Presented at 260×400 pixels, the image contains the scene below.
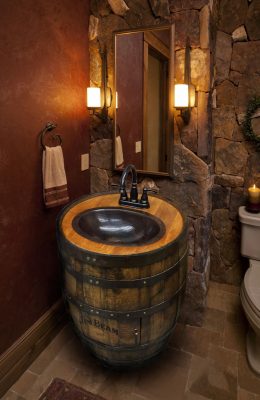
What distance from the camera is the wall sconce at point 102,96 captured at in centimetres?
189

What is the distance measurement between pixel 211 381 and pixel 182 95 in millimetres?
1554

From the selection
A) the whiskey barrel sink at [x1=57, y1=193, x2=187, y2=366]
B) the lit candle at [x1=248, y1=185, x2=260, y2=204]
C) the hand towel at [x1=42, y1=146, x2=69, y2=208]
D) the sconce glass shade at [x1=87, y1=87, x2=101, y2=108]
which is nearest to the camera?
the whiskey barrel sink at [x1=57, y1=193, x2=187, y2=366]

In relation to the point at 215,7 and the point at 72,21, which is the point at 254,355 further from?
the point at 72,21

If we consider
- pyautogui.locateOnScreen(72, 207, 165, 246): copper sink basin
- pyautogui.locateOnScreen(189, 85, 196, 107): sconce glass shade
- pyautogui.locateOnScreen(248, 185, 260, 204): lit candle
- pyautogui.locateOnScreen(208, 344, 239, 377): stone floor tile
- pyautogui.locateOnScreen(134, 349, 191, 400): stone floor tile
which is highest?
pyautogui.locateOnScreen(189, 85, 196, 107): sconce glass shade

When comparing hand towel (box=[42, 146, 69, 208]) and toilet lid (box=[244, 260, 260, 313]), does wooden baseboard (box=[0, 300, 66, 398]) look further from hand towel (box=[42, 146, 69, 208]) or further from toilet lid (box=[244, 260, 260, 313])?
toilet lid (box=[244, 260, 260, 313])

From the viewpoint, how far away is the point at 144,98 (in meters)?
1.88

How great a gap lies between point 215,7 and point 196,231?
4.49 ft

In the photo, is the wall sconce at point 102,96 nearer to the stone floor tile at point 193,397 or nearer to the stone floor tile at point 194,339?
the stone floor tile at point 194,339

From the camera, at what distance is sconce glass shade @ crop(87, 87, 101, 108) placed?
6.19 ft

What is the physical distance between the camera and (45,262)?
178 centimetres

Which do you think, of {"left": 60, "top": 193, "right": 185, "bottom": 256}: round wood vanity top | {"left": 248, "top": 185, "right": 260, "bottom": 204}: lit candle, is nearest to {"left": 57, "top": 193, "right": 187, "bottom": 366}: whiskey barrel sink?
{"left": 60, "top": 193, "right": 185, "bottom": 256}: round wood vanity top

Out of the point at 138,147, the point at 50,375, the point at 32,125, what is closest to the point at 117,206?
the point at 138,147

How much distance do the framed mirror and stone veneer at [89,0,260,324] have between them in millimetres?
52

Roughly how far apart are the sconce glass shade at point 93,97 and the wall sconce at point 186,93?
20.1 inches
